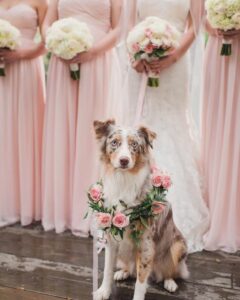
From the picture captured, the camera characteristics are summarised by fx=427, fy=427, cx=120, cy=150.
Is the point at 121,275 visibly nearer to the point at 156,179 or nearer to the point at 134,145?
the point at 156,179

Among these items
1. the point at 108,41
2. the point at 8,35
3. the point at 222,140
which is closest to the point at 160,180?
the point at 222,140

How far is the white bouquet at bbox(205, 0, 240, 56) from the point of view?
300cm

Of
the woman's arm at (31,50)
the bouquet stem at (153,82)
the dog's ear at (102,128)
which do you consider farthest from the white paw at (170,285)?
the woman's arm at (31,50)

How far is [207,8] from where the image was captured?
3117 mm

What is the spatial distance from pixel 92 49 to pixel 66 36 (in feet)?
0.85

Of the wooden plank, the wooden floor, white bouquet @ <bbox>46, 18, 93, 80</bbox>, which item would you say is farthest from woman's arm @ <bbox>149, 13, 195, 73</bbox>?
the wooden plank

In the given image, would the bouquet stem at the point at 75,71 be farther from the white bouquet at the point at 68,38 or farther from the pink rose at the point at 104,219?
the pink rose at the point at 104,219

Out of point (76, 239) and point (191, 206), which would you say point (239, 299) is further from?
point (76, 239)

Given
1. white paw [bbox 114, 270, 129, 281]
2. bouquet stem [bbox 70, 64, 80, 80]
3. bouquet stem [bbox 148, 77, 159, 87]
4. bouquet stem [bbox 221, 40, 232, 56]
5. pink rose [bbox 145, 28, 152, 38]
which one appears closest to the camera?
white paw [bbox 114, 270, 129, 281]

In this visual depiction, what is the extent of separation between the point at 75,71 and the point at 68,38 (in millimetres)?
306

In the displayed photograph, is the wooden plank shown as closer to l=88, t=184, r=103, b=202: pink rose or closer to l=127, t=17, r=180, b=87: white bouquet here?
l=88, t=184, r=103, b=202: pink rose

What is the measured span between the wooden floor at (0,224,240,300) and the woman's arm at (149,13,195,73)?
59.8 inches

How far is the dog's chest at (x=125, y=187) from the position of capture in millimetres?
2464

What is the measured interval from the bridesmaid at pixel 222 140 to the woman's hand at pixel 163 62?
10.9 inches
